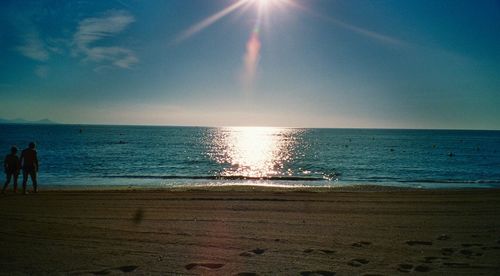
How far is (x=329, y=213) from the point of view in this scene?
10742 millimetres

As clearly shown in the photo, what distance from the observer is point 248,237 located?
7727 millimetres

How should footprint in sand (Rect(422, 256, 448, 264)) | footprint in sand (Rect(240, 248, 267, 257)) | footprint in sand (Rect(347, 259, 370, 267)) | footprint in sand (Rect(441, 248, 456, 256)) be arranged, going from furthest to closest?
1. footprint in sand (Rect(441, 248, 456, 256))
2. footprint in sand (Rect(240, 248, 267, 257))
3. footprint in sand (Rect(422, 256, 448, 264))
4. footprint in sand (Rect(347, 259, 370, 267))

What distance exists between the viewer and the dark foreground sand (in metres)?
5.82

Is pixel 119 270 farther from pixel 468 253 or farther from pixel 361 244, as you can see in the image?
pixel 468 253

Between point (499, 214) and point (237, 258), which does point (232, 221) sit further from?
point (499, 214)

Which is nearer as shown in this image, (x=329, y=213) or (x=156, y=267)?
(x=156, y=267)

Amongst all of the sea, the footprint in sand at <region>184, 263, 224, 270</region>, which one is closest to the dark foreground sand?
the footprint in sand at <region>184, 263, 224, 270</region>

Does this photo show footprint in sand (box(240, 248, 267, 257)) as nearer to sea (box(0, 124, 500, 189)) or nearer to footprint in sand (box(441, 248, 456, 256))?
footprint in sand (box(441, 248, 456, 256))

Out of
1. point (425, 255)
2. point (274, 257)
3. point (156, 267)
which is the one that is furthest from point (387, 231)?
point (156, 267)

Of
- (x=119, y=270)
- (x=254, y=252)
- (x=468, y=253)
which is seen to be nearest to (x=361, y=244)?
Result: (x=468, y=253)

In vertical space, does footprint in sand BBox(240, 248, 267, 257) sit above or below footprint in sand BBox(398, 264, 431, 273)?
below

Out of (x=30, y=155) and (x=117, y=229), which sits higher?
(x=30, y=155)

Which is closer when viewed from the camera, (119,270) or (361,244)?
(119,270)

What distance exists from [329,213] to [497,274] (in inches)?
213
